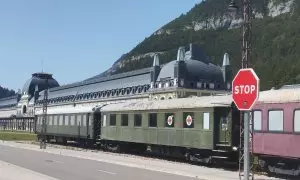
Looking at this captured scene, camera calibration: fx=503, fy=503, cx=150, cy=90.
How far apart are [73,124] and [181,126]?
19431mm

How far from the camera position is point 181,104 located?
27172mm

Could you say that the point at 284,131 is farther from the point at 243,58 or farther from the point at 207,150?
the point at 207,150

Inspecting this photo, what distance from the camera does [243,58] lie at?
1597 centimetres

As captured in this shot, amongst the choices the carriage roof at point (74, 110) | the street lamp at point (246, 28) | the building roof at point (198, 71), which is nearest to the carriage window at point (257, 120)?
the street lamp at point (246, 28)

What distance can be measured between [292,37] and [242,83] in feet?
553

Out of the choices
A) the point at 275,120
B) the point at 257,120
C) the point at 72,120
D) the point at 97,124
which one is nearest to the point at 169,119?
the point at 257,120

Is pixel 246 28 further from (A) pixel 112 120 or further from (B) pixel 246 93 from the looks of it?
(A) pixel 112 120

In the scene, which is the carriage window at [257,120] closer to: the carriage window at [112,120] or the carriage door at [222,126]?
the carriage door at [222,126]

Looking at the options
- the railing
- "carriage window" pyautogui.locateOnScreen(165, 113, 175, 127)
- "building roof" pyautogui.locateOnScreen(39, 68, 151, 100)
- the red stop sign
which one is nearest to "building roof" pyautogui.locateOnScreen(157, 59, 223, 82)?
"building roof" pyautogui.locateOnScreen(39, 68, 151, 100)

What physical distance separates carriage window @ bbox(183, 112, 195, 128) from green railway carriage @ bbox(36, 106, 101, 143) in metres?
14.1

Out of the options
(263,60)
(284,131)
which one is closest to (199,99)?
(284,131)

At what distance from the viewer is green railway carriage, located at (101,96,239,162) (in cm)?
2336

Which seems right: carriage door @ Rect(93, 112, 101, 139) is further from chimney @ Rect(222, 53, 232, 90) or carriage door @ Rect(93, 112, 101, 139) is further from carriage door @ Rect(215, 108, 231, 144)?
chimney @ Rect(222, 53, 232, 90)

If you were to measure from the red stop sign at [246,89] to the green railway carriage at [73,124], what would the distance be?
33.6 metres
